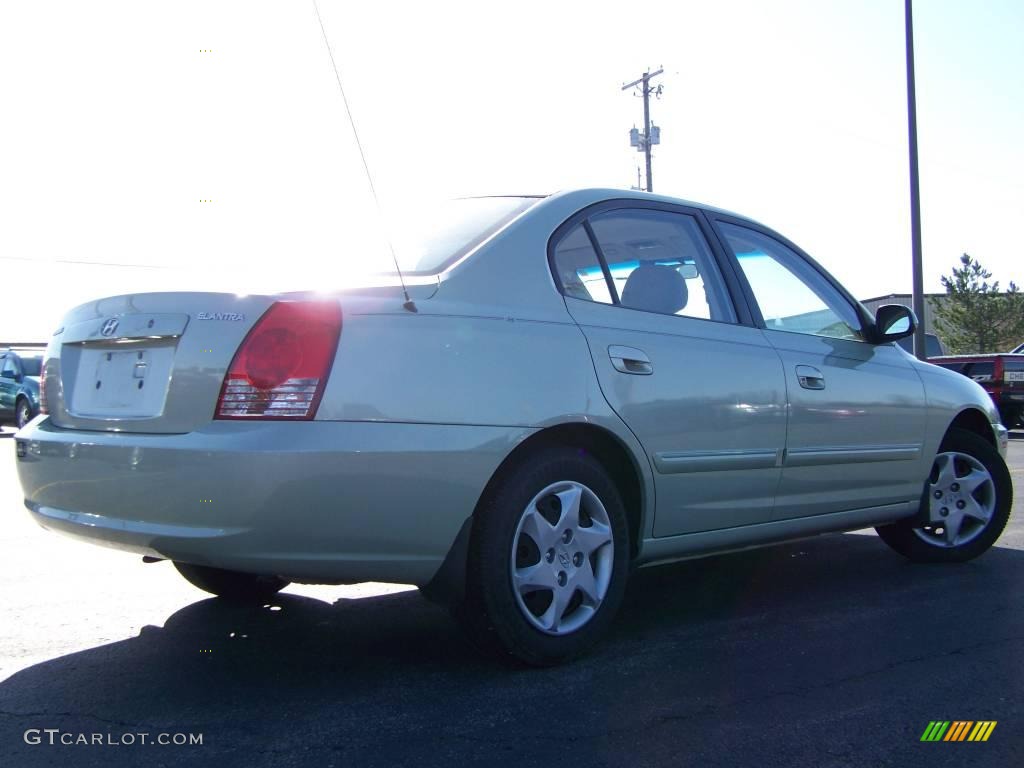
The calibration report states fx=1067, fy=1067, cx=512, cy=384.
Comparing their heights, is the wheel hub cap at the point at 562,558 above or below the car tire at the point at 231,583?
above

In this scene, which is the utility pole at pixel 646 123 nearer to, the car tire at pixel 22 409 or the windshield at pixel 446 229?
the car tire at pixel 22 409

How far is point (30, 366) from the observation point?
795 inches

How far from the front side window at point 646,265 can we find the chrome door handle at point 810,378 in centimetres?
38

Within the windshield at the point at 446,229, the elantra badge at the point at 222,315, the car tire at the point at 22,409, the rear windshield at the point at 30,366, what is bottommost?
the car tire at the point at 22,409

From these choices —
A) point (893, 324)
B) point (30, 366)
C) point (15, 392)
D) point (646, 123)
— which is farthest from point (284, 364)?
point (646, 123)

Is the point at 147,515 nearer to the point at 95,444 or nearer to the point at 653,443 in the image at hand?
the point at 95,444

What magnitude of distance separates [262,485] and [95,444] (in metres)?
0.64

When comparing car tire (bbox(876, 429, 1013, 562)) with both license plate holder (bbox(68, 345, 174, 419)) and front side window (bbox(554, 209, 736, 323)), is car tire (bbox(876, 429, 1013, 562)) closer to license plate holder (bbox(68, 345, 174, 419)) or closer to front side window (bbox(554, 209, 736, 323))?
front side window (bbox(554, 209, 736, 323))

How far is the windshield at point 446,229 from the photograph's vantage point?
347 centimetres

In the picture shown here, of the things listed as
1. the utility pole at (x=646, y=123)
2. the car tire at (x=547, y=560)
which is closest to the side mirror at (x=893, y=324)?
the car tire at (x=547, y=560)

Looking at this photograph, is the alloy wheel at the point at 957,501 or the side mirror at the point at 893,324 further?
the alloy wheel at the point at 957,501

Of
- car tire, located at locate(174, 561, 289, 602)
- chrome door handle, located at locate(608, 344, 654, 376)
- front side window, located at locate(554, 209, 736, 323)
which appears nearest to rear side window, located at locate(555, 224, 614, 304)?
front side window, located at locate(554, 209, 736, 323)

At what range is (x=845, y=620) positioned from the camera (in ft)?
13.6

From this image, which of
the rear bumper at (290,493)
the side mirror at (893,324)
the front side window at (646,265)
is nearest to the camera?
the rear bumper at (290,493)
